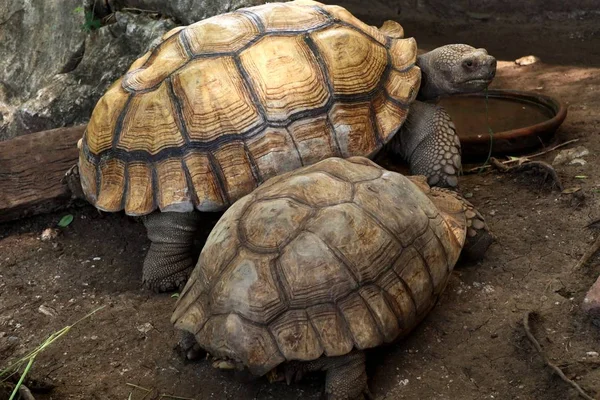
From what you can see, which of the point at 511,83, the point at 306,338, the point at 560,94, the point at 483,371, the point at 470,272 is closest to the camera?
the point at 306,338

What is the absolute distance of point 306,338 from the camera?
2666mm

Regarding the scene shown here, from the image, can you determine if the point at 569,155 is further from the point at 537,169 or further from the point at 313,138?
the point at 313,138

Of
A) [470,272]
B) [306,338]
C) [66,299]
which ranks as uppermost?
[306,338]

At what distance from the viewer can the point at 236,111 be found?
3773mm

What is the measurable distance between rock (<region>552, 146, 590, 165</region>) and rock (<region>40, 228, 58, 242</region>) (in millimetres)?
3464

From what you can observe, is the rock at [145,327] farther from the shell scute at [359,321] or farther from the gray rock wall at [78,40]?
the gray rock wall at [78,40]

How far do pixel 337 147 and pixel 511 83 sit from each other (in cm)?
296

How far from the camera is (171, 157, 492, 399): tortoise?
2.68m

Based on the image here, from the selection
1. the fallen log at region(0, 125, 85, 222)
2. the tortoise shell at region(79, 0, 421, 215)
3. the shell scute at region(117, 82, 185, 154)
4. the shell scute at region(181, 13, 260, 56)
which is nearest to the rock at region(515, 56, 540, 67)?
the tortoise shell at region(79, 0, 421, 215)

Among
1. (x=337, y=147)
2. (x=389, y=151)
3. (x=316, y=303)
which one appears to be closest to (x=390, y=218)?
(x=316, y=303)

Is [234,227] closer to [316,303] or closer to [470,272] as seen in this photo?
[316,303]

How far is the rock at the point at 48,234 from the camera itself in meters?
4.55

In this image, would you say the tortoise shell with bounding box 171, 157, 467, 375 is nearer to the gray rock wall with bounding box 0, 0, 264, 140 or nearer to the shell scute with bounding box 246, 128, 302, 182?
the shell scute with bounding box 246, 128, 302, 182

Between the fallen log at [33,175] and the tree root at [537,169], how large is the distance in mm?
3030
